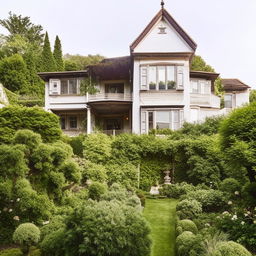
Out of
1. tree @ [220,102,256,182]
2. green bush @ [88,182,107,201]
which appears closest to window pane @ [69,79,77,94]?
green bush @ [88,182,107,201]

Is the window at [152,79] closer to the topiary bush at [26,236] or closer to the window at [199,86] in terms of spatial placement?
the window at [199,86]

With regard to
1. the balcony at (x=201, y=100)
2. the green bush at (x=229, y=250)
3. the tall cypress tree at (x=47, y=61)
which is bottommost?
the green bush at (x=229, y=250)

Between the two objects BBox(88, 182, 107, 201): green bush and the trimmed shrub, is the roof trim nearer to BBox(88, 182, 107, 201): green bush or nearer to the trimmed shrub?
BBox(88, 182, 107, 201): green bush

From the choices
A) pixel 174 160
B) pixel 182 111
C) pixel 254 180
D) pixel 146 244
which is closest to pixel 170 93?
pixel 182 111

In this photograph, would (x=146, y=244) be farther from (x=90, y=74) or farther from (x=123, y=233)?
(x=90, y=74)

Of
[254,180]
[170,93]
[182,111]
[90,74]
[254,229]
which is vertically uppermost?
[90,74]

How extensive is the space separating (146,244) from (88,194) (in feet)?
19.8

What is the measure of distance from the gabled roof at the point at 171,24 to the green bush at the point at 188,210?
54.1 feet

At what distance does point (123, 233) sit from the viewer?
24.7ft

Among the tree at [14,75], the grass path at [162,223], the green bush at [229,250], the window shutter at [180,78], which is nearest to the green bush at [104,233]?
the green bush at [229,250]

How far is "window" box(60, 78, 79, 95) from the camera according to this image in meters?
30.1

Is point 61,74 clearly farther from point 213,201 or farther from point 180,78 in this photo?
point 213,201

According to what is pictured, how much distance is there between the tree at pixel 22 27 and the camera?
60.7m

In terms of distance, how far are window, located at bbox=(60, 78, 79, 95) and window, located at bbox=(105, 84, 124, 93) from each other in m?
3.12
